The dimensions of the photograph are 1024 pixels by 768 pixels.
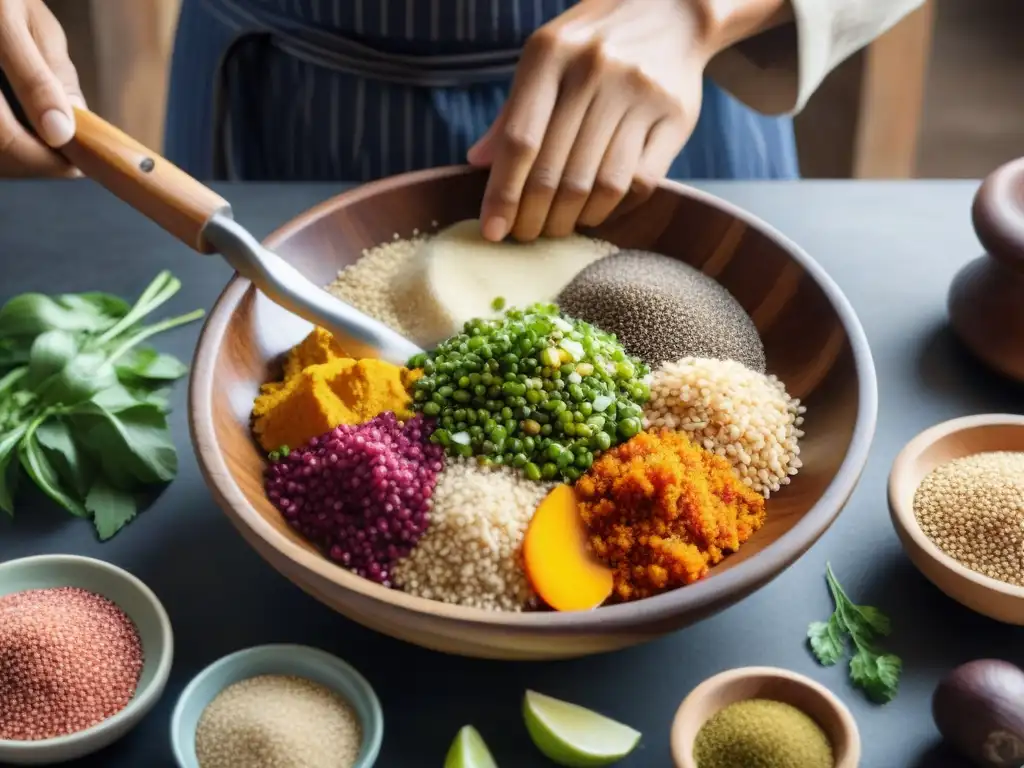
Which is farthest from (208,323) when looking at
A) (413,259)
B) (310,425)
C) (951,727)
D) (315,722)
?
(951,727)

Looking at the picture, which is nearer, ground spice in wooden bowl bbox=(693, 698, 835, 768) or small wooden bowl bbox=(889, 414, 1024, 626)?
ground spice in wooden bowl bbox=(693, 698, 835, 768)

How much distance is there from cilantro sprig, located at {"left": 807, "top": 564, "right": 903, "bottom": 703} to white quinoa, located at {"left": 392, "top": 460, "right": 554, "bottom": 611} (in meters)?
0.29

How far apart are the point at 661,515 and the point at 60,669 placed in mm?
529

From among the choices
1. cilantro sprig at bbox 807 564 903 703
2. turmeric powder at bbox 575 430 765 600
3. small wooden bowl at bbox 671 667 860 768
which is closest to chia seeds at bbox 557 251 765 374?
turmeric powder at bbox 575 430 765 600

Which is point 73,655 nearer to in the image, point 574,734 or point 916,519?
point 574,734

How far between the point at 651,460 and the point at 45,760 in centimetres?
57

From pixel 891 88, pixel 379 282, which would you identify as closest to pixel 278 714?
pixel 379 282

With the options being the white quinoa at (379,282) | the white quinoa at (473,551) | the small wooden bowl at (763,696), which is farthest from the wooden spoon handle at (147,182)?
the small wooden bowl at (763,696)

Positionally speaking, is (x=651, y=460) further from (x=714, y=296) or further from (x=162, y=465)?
(x=162, y=465)

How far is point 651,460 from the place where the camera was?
103 cm

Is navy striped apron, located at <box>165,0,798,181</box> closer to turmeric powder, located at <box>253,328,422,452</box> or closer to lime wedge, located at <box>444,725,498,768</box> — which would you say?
turmeric powder, located at <box>253,328,422,452</box>

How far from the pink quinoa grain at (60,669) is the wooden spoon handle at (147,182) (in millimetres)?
430

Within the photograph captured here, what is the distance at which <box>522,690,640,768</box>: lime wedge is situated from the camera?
931mm

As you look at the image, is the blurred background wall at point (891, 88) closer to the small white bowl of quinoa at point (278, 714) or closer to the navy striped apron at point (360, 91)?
the navy striped apron at point (360, 91)
